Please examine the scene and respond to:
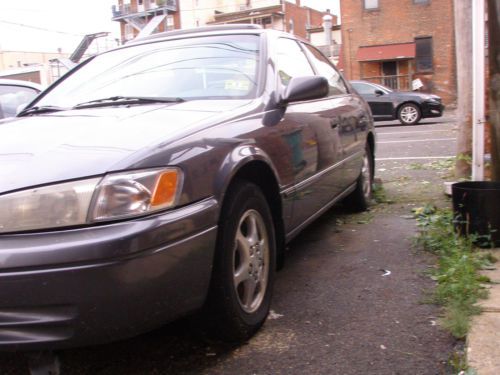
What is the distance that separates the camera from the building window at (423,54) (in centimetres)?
2817

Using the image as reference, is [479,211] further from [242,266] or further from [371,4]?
[371,4]

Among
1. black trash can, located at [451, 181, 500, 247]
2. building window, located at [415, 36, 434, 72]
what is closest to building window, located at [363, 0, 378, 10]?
building window, located at [415, 36, 434, 72]

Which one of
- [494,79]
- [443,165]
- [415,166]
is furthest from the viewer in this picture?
[415,166]

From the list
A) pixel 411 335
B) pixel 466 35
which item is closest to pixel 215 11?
pixel 466 35

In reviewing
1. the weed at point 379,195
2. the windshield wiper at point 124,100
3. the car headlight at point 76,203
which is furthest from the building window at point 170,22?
the car headlight at point 76,203

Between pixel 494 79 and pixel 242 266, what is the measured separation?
2.58 metres

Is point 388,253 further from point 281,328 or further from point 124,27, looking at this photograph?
point 124,27

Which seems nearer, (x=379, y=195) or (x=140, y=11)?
(x=379, y=195)

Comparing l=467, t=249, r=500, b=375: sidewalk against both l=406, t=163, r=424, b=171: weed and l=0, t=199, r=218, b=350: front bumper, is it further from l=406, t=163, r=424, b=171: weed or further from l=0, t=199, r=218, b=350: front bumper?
l=406, t=163, r=424, b=171: weed

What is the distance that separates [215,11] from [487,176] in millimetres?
52378

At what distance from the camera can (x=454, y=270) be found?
11.4ft

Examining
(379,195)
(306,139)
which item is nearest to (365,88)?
(379,195)

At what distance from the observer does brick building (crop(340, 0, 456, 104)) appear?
91.1 feet

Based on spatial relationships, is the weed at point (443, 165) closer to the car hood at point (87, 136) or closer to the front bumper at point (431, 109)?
the car hood at point (87, 136)
